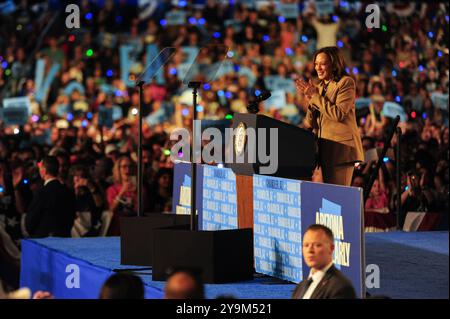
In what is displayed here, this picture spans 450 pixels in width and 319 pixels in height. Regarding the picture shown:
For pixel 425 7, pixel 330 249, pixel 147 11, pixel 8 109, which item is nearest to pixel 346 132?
pixel 330 249

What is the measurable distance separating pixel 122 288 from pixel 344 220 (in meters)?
1.67

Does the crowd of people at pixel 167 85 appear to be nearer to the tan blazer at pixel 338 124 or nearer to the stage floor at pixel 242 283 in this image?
the stage floor at pixel 242 283

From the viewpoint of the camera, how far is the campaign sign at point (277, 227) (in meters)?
7.08

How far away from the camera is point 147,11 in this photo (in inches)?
923

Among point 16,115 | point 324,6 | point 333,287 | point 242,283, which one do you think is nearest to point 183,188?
point 242,283

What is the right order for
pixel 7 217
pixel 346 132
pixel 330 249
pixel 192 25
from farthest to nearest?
pixel 192 25
pixel 7 217
pixel 346 132
pixel 330 249

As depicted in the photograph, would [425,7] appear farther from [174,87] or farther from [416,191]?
[416,191]

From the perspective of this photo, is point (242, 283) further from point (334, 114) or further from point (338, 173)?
point (334, 114)

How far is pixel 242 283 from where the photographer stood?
23.9ft

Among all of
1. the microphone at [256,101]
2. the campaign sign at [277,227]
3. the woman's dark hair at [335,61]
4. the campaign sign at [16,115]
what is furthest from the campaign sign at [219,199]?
the campaign sign at [16,115]

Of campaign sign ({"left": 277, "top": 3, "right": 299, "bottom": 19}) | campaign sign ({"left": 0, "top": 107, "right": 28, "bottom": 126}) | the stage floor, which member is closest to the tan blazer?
the stage floor

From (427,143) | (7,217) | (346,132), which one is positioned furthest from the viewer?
(427,143)

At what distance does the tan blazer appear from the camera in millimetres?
7523

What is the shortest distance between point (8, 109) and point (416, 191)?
20.0ft
